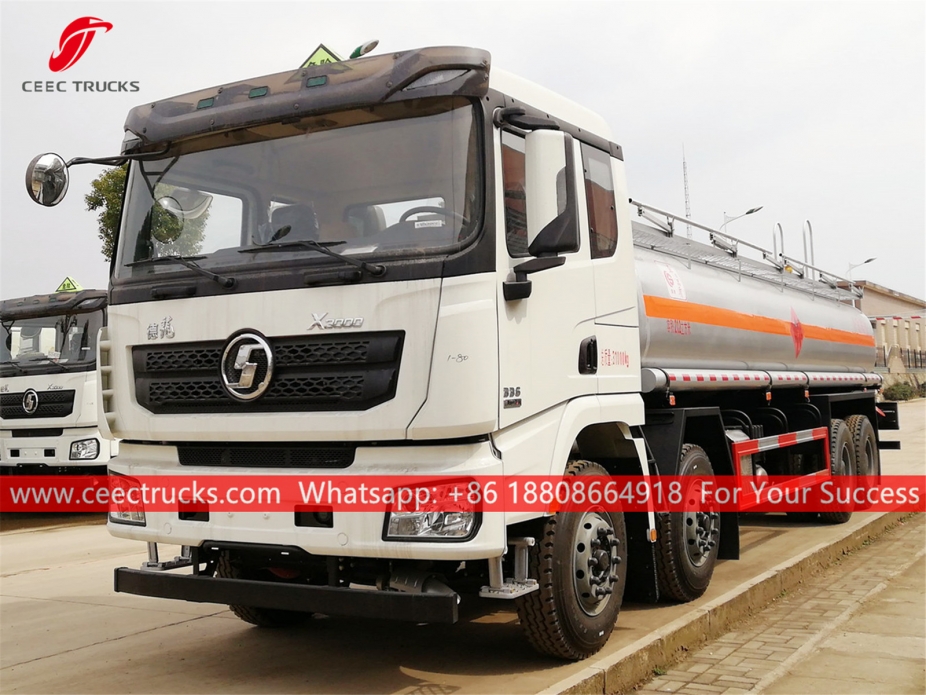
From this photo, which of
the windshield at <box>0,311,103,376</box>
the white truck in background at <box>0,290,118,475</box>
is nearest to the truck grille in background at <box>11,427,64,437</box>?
the white truck in background at <box>0,290,118,475</box>

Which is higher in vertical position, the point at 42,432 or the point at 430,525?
the point at 42,432

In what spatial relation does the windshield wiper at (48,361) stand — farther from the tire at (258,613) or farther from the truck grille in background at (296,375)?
the truck grille in background at (296,375)

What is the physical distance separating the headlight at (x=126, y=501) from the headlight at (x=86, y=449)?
7.56 m

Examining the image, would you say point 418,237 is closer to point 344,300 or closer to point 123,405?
point 344,300

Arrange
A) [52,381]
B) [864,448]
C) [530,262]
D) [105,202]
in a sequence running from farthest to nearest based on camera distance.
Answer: [105,202]
[52,381]
[864,448]
[530,262]

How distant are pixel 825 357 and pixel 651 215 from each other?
4.15 metres

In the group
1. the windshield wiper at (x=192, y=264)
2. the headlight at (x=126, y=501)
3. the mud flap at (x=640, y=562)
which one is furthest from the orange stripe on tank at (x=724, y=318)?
the headlight at (x=126, y=501)

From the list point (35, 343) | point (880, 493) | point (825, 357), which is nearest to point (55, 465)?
point (35, 343)

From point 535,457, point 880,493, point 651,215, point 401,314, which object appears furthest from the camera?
point 880,493

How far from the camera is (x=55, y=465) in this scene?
12469 millimetres

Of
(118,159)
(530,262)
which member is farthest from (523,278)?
(118,159)

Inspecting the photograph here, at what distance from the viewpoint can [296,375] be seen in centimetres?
453

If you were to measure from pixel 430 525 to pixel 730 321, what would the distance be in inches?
167
